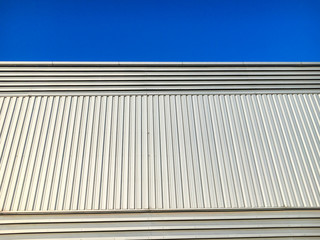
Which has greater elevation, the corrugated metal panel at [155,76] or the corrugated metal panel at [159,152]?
the corrugated metal panel at [155,76]

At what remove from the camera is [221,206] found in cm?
471

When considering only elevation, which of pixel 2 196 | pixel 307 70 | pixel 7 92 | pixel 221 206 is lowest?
pixel 221 206

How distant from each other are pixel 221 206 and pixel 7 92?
583cm

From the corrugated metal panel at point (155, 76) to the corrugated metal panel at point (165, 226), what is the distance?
10.5ft

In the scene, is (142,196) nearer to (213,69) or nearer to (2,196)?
(2,196)

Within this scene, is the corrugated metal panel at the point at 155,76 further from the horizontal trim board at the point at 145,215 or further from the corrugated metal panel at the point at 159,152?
the horizontal trim board at the point at 145,215

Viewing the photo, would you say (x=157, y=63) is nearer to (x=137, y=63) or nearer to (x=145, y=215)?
(x=137, y=63)

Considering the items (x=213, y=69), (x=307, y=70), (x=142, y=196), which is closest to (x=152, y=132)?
(x=142, y=196)

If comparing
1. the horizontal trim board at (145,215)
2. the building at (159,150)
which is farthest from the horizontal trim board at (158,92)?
the horizontal trim board at (145,215)

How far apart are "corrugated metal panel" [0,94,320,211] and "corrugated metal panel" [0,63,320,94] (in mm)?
327

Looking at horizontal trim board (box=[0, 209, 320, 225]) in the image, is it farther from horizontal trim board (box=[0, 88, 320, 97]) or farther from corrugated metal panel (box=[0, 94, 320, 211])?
horizontal trim board (box=[0, 88, 320, 97])

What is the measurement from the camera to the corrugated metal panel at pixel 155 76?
6.31 metres

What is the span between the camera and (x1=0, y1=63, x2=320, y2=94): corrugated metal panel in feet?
20.7

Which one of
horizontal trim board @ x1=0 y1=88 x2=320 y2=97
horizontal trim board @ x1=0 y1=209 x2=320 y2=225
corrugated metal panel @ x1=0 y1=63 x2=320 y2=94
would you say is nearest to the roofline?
corrugated metal panel @ x1=0 y1=63 x2=320 y2=94
